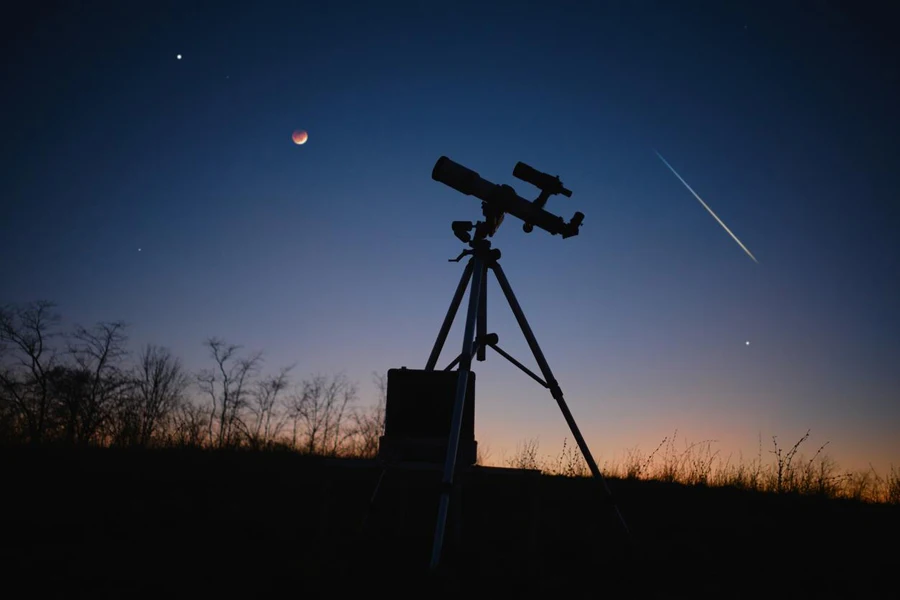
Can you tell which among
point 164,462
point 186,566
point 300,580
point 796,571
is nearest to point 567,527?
point 796,571

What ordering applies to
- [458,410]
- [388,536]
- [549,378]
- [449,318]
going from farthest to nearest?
1. [449,318]
2. [388,536]
3. [549,378]
4. [458,410]

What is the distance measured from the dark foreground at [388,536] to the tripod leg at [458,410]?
0.81ft

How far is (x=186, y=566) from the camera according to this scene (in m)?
3.44

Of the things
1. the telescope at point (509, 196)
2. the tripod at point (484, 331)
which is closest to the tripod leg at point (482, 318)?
the tripod at point (484, 331)

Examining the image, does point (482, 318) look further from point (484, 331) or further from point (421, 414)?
point (421, 414)

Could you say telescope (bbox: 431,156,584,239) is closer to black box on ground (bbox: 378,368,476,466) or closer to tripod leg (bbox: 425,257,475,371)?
tripod leg (bbox: 425,257,475,371)

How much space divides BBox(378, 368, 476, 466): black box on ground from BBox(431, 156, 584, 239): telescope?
1.41 m

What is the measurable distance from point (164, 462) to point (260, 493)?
6.76ft

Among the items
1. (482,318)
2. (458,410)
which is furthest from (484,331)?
(458,410)

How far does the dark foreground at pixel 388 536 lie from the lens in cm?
328

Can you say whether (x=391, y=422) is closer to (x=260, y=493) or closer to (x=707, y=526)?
(x=260, y=493)

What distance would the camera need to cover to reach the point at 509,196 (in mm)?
4844

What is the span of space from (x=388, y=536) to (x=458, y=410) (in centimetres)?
179

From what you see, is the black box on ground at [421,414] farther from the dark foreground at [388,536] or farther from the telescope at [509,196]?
the telescope at [509,196]
